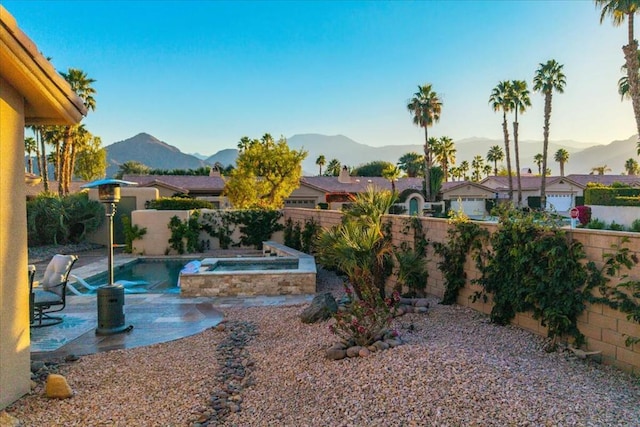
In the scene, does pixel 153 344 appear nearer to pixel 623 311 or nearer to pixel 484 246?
pixel 484 246

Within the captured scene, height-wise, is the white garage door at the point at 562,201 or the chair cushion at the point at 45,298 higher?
the white garage door at the point at 562,201

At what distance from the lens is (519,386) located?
421 cm

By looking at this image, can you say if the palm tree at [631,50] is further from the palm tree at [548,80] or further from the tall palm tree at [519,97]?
the tall palm tree at [519,97]

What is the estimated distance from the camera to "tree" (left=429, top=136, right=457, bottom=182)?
180 feet

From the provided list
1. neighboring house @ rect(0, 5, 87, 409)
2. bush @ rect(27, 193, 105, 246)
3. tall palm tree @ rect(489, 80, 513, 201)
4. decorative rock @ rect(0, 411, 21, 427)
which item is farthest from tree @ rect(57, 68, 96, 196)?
tall palm tree @ rect(489, 80, 513, 201)

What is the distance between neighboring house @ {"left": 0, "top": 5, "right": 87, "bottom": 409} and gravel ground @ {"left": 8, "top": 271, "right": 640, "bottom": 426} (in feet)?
1.44

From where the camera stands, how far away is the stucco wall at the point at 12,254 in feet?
14.7

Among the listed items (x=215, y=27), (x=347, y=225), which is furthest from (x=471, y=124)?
Answer: (x=347, y=225)

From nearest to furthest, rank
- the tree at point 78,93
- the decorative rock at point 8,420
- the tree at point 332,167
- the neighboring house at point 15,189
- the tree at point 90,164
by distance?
the decorative rock at point 8,420 < the neighboring house at point 15,189 < the tree at point 78,93 < the tree at point 90,164 < the tree at point 332,167

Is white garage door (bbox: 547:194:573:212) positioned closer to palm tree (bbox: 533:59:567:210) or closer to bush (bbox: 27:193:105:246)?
palm tree (bbox: 533:59:567:210)

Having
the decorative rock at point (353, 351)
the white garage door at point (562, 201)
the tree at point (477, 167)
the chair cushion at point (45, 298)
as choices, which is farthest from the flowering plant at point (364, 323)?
the tree at point (477, 167)

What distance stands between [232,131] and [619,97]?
3228 cm

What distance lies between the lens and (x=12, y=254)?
4605mm

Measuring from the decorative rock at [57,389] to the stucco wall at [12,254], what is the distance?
0.85 ft
